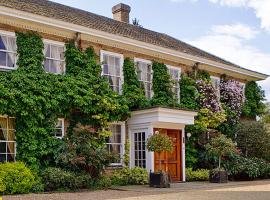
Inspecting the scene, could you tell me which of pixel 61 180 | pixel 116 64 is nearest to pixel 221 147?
pixel 116 64

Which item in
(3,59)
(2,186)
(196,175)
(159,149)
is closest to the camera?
(2,186)

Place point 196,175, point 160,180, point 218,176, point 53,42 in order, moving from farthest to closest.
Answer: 1. point 196,175
2. point 218,176
3. point 53,42
4. point 160,180

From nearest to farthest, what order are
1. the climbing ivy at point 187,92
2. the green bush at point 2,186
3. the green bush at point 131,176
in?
the green bush at point 2,186
the green bush at point 131,176
the climbing ivy at point 187,92

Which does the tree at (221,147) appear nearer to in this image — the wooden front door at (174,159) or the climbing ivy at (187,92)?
the wooden front door at (174,159)

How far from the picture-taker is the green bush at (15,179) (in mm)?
13836

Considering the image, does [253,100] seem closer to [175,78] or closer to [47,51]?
[175,78]

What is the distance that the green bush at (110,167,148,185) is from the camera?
17.8m

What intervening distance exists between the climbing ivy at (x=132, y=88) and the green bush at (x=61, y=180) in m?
4.88

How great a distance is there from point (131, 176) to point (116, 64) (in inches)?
201

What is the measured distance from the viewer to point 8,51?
16125 millimetres

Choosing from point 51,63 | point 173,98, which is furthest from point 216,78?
point 51,63

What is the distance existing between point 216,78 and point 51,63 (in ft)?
35.6

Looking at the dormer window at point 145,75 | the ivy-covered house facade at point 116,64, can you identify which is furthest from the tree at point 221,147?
the dormer window at point 145,75

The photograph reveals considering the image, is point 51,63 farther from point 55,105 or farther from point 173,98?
point 173,98
